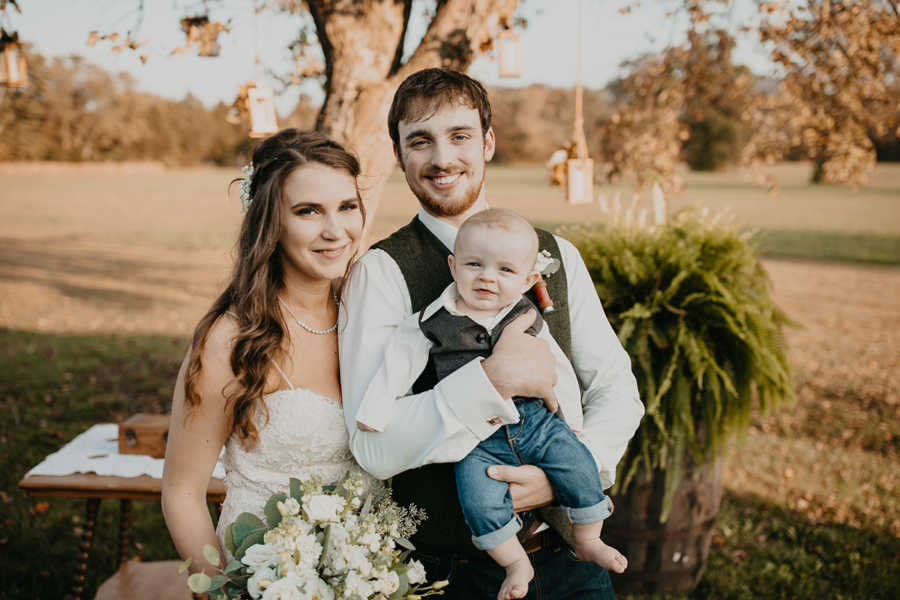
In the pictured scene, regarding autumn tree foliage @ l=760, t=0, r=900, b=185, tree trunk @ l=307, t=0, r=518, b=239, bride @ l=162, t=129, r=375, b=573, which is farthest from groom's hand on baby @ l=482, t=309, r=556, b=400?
autumn tree foliage @ l=760, t=0, r=900, b=185

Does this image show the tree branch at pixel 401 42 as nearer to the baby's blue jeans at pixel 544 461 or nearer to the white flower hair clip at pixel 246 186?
the white flower hair clip at pixel 246 186

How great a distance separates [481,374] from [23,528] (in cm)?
452

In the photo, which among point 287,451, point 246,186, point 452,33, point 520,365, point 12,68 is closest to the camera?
point 520,365

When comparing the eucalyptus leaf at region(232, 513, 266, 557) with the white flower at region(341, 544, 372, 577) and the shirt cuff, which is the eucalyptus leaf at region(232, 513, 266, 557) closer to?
the white flower at region(341, 544, 372, 577)

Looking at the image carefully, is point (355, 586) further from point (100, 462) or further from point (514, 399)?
point (100, 462)

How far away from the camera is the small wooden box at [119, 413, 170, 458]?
3.64m

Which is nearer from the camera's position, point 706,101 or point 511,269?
point 511,269

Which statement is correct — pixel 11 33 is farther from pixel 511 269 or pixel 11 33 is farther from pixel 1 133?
pixel 1 133

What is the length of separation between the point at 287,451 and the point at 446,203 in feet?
3.58

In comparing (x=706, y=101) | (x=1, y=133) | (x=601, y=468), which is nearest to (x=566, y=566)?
(x=601, y=468)

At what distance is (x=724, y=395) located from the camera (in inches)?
145

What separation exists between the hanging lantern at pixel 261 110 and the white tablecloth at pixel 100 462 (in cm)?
205

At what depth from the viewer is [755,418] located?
7242 millimetres

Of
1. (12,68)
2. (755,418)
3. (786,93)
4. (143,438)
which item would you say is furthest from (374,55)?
(755,418)
